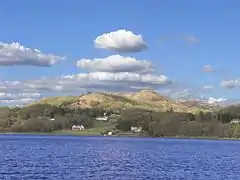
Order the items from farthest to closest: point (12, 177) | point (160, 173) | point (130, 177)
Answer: point (160, 173) → point (130, 177) → point (12, 177)

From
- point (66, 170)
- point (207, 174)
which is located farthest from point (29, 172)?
point (207, 174)

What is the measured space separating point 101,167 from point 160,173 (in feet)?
41.1

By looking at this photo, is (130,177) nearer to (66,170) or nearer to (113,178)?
(113,178)

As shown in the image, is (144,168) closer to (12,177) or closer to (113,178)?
(113,178)

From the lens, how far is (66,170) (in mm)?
79375

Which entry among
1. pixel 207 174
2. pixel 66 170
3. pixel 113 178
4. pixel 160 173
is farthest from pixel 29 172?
pixel 207 174

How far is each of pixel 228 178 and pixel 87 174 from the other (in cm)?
1995

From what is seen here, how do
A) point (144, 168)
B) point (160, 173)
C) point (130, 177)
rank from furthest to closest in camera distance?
point (144, 168)
point (160, 173)
point (130, 177)

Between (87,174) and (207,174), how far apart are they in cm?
1844

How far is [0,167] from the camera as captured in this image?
266 feet

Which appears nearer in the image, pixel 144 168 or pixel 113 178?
pixel 113 178

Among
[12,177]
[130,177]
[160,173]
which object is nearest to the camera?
[12,177]

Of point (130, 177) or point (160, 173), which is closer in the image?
point (130, 177)

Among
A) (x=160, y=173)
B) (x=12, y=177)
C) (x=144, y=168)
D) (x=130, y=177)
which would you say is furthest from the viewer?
(x=144, y=168)
